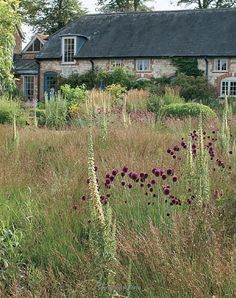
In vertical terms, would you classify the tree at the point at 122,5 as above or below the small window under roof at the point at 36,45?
above

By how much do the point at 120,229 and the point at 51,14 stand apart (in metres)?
48.3

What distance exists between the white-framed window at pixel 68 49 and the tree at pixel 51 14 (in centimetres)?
1617

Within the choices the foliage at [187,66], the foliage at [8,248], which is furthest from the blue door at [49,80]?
the foliage at [8,248]

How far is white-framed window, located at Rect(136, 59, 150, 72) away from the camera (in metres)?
32.0

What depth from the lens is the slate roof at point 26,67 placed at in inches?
1497

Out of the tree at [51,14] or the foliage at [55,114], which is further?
the tree at [51,14]

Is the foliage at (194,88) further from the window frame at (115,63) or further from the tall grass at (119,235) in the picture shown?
the tall grass at (119,235)

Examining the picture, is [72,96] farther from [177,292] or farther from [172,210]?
[177,292]

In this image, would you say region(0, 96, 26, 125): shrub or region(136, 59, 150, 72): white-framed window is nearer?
region(0, 96, 26, 125): shrub

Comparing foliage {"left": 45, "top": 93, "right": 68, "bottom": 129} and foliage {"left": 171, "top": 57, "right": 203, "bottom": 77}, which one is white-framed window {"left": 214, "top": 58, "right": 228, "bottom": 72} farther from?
foliage {"left": 45, "top": 93, "right": 68, "bottom": 129}

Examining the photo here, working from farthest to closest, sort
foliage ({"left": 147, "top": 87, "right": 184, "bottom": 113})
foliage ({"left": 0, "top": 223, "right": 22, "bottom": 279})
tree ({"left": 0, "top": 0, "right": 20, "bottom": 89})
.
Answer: foliage ({"left": 147, "top": 87, "right": 184, "bottom": 113})
tree ({"left": 0, "top": 0, "right": 20, "bottom": 89})
foliage ({"left": 0, "top": 223, "right": 22, "bottom": 279})

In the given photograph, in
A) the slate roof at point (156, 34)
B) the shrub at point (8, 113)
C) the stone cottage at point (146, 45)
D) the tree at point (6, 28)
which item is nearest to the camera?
the shrub at point (8, 113)

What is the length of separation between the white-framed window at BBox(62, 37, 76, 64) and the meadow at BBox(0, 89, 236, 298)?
92.7 ft

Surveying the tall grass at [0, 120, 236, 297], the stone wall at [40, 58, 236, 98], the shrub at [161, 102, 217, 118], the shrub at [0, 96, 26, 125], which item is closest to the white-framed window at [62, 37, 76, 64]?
the stone wall at [40, 58, 236, 98]
